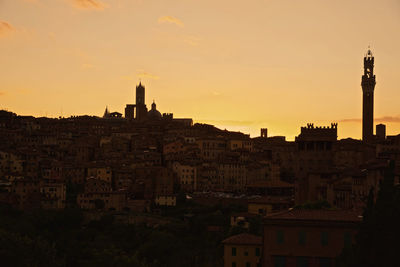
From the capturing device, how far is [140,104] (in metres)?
133

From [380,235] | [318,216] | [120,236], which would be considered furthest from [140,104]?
[380,235]

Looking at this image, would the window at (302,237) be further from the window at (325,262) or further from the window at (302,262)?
the window at (325,262)

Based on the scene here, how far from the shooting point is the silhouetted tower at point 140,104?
5047 inches

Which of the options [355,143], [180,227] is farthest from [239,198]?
[355,143]

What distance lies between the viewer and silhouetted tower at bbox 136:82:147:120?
128 meters

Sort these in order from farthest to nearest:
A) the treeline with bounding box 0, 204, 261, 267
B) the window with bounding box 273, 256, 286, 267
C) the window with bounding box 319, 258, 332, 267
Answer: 1. the treeline with bounding box 0, 204, 261, 267
2. the window with bounding box 273, 256, 286, 267
3. the window with bounding box 319, 258, 332, 267

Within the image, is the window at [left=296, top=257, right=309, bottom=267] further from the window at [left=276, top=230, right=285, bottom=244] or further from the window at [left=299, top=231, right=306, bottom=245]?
the window at [left=276, top=230, right=285, bottom=244]

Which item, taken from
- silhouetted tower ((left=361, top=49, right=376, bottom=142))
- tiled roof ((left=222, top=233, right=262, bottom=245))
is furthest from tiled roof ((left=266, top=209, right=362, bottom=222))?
silhouetted tower ((left=361, top=49, right=376, bottom=142))

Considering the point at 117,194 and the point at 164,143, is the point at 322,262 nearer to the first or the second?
the point at 117,194

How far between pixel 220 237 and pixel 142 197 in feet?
54.0

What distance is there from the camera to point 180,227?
5053 centimetres

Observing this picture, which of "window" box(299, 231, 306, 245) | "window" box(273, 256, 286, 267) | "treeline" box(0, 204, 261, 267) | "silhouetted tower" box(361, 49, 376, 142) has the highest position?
"silhouetted tower" box(361, 49, 376, 142)

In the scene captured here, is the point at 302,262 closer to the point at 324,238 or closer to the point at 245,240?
the point at 324,238

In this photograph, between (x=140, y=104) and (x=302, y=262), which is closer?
(x=302, y=262)
